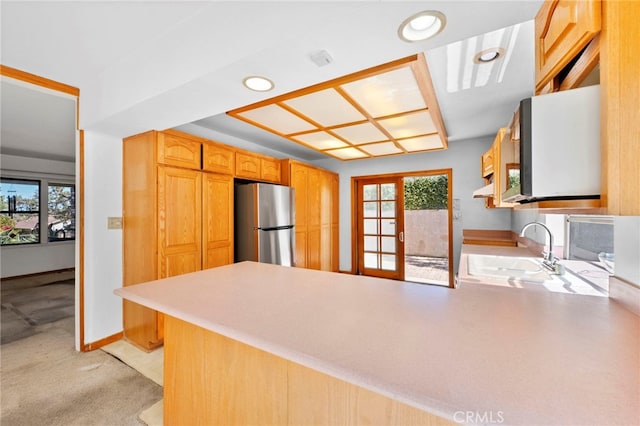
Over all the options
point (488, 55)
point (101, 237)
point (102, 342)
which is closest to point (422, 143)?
point (488, 55)

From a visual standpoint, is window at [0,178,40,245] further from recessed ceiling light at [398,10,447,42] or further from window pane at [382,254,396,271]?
recessed ceiling light at [398,10,447,42]

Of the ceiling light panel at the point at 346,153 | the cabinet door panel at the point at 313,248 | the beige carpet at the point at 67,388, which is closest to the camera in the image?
the beige carpet at the point at 67,388

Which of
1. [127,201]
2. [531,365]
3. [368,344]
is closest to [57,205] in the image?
[127,201]

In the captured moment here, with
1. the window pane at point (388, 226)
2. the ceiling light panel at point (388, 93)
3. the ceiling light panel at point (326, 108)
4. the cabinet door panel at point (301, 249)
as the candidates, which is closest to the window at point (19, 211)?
the cabinet door panel at point (301, 249)

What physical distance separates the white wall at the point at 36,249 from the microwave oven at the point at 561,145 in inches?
284

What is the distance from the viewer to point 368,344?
0.70 metres

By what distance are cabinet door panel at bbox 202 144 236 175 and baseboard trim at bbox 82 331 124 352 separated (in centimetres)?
182

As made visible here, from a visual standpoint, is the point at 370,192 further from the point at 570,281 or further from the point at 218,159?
the point at 570,281

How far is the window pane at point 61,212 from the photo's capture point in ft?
17.6

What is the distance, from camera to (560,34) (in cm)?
79

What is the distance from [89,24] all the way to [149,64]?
0.32 meters

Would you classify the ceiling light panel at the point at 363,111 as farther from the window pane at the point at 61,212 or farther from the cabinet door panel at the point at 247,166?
the window pane at the point at 61,212

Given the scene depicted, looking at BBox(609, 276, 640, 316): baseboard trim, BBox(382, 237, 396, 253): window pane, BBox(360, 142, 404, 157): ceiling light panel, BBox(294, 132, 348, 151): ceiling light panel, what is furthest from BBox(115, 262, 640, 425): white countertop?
BBox(382, 237, 396, 253): window pane

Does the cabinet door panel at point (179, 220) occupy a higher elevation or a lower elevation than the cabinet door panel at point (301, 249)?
higher
